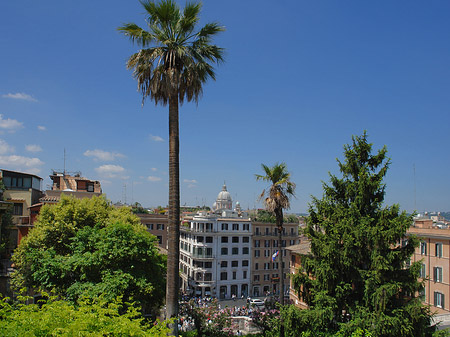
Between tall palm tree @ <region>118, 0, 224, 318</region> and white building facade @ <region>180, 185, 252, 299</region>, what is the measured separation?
4752 cm

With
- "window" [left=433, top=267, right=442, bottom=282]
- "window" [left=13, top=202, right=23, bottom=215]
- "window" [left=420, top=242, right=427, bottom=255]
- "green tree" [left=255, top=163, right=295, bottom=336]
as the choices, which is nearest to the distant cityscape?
"window" [left=13, top=202, right=23, bottom=215]

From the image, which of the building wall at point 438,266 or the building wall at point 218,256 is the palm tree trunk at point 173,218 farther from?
the building wall at point 218,256

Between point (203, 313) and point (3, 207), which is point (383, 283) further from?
point (3, 207)

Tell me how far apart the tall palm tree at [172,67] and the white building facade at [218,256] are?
1871 inches

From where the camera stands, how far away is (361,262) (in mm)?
16516

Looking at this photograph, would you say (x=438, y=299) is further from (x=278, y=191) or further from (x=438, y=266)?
(x=278, y=191)

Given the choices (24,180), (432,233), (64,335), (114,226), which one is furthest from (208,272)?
(64,335)

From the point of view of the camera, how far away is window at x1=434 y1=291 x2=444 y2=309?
32.6 m

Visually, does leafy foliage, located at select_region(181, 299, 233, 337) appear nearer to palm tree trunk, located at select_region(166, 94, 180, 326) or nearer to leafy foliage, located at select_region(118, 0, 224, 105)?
palm tree trunk, located at select_region(166, 94, 180, 326)

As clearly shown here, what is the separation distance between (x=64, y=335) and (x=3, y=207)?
10.2 meters

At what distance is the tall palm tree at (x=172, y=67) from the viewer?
1548 cm

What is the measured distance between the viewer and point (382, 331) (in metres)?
14.6

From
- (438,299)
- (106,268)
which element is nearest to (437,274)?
(438,299)

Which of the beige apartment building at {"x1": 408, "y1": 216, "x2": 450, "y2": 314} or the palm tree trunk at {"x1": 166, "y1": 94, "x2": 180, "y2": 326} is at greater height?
the palm tree trunk at {"x1": 166, "y1": 94, "x2": 180, "y2": 326}
